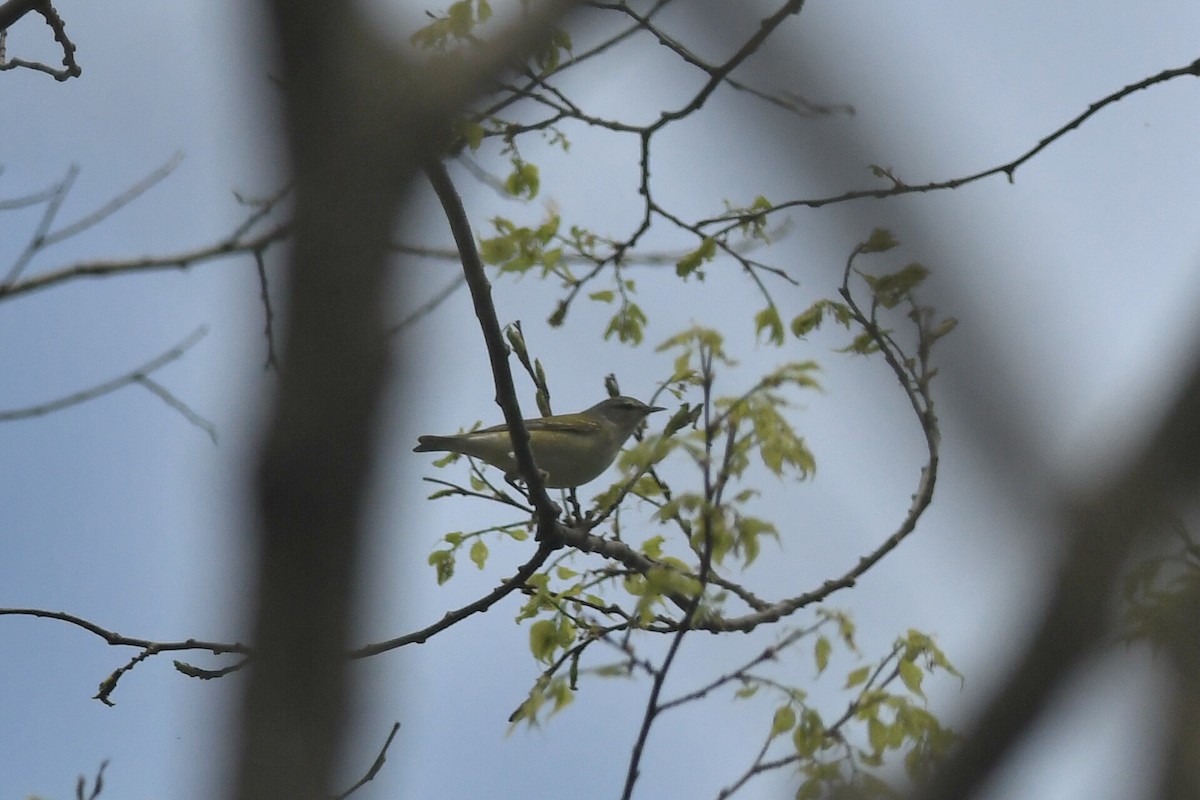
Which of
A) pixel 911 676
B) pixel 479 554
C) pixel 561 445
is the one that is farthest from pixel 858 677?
pixel 561 445

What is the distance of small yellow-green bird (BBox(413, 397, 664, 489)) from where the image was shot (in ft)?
24.1

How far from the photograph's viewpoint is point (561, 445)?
25.6 ft

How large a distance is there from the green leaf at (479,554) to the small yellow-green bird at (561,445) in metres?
2.09

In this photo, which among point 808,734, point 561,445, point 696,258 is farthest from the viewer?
point 561,445

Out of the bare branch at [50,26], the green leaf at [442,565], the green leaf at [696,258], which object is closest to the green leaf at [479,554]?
the green leaf at [442,565]

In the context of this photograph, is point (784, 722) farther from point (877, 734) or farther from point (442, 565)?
point (442, 565)

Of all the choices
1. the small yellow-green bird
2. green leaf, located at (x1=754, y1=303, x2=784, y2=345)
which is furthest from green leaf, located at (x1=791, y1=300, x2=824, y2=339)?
the small yellow-green bird

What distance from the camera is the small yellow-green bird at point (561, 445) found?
7355mm

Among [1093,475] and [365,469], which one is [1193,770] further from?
[365,469]

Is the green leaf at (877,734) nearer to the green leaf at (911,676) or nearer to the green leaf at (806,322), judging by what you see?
the green leaf at (911,676)

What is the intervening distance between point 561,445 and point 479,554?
9.40 feet

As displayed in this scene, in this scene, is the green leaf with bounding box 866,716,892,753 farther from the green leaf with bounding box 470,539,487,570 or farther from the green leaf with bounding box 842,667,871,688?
the green leaf with bounding box 470,539,487,570

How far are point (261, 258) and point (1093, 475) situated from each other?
14.2ft

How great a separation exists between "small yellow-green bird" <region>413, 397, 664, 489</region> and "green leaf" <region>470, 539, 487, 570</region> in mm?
2087
